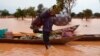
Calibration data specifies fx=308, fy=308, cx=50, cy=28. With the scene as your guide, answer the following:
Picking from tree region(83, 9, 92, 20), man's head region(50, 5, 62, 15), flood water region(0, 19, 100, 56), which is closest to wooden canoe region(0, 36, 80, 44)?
flood water region(0, 19, 100, 56)

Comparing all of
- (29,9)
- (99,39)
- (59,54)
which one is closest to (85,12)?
(29,9)

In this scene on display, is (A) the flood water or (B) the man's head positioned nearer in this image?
(B) the man's head

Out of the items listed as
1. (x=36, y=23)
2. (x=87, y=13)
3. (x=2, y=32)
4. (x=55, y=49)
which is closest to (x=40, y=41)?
(x=55, y=49)

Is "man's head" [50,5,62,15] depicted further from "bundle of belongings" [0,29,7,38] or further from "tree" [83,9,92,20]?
"tree" [83,9,92,20]

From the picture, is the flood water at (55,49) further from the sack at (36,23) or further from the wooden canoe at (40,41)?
the sack at (36,23)

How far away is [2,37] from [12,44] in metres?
0.64

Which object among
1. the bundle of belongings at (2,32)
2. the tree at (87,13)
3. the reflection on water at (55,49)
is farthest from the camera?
the tree at (87,13)

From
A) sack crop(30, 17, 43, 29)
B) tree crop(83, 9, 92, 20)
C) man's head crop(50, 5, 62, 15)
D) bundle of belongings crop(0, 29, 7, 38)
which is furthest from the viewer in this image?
tree crop(83, 9, 92, 20)

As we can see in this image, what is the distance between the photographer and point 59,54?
11.2 m

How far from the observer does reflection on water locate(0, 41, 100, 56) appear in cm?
1131

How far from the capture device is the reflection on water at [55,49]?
11312 millimetres

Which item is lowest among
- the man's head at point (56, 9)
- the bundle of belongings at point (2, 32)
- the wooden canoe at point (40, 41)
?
the wooden canoe at point (40, 41)

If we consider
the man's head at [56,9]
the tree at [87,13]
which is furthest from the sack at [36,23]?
the tree at [87,13]

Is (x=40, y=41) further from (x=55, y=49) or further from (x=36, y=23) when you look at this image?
(x=36, y=23)
